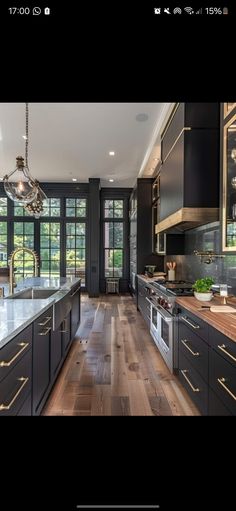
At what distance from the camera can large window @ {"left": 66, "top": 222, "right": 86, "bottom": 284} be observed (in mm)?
7777

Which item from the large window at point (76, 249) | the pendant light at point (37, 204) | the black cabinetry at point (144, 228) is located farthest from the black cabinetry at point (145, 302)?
the large window at point (76, 249)

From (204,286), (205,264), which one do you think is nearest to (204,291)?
(204,286)

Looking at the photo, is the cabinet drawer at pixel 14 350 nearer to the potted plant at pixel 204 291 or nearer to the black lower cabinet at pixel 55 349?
the black lower cabinet at pixel 55 349

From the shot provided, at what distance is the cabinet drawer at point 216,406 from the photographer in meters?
1.36

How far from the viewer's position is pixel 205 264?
2.96m

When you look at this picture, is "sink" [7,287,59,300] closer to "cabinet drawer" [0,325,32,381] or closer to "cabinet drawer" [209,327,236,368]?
"cabinet drawer" [0,325,32,381]

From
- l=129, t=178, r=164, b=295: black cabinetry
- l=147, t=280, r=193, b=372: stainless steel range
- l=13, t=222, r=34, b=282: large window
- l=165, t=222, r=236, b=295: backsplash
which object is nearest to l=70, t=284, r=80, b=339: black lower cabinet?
l=147, t=280, r=193, b=372: stainless steel range

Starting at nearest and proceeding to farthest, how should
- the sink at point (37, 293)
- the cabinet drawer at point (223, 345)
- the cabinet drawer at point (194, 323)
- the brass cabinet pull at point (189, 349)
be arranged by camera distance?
the cabinet drawer at point (223, 345) < the cabinet drawer at point (194, 323) < the brass cabinet pull at point (189, 349) < the sink at point (37, 293)

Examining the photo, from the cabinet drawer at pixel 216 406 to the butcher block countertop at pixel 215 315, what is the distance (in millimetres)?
394
